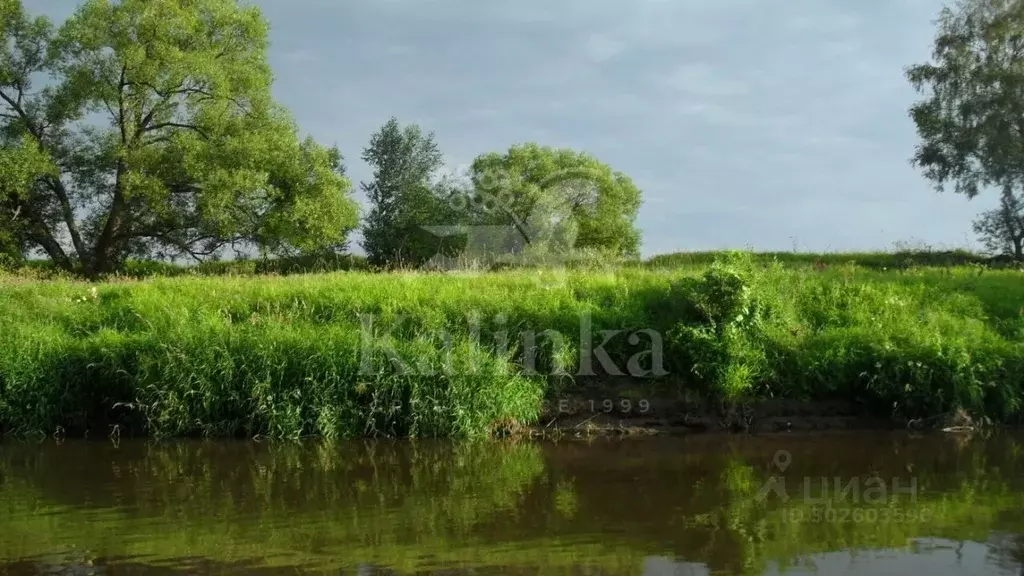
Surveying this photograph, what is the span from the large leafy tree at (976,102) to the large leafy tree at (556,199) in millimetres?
13083

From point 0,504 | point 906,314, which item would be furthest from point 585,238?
point 0,504

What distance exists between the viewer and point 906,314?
1258 centimetres

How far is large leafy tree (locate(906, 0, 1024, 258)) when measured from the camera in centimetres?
2889

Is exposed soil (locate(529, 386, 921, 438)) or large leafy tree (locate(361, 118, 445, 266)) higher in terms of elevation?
large leafy tree (locate(361, 118, 445, 266))

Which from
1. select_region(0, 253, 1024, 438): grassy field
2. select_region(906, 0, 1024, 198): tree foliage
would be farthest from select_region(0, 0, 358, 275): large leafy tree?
select_region(906, 0, 1024, 198): tree foliage

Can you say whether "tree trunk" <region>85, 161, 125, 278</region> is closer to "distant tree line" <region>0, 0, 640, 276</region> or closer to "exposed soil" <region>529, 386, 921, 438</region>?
"distant tree line" <region>0, 0, 640, 276</region>

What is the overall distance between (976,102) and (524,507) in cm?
2955

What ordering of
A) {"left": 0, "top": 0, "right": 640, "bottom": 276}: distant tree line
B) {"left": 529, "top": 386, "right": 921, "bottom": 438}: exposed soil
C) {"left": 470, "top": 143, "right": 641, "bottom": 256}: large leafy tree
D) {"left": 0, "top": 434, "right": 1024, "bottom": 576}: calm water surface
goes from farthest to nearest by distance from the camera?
{"left": 470, "top": 143, "right": 641, "bottom": 256}: large leafy tree
{"left": 0, "top": 0, "right": 640, "bottom": 276}: distant tree line
{"left": 529, "top": 386, "right": 921, "bottom": 438}: exposed soil
{"left": 0, "top": 434, "right": 1024, "bottom": 576}: calm water surface

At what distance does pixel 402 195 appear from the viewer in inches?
1491

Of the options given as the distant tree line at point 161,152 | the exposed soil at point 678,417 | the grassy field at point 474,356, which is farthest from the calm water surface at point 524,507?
the distant tree line at point 161,152

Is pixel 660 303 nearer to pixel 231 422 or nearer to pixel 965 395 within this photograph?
pixel 965 395

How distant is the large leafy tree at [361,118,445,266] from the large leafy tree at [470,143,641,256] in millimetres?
2486

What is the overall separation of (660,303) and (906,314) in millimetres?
3871

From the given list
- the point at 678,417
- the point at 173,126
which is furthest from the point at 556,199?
the point at 678,417
